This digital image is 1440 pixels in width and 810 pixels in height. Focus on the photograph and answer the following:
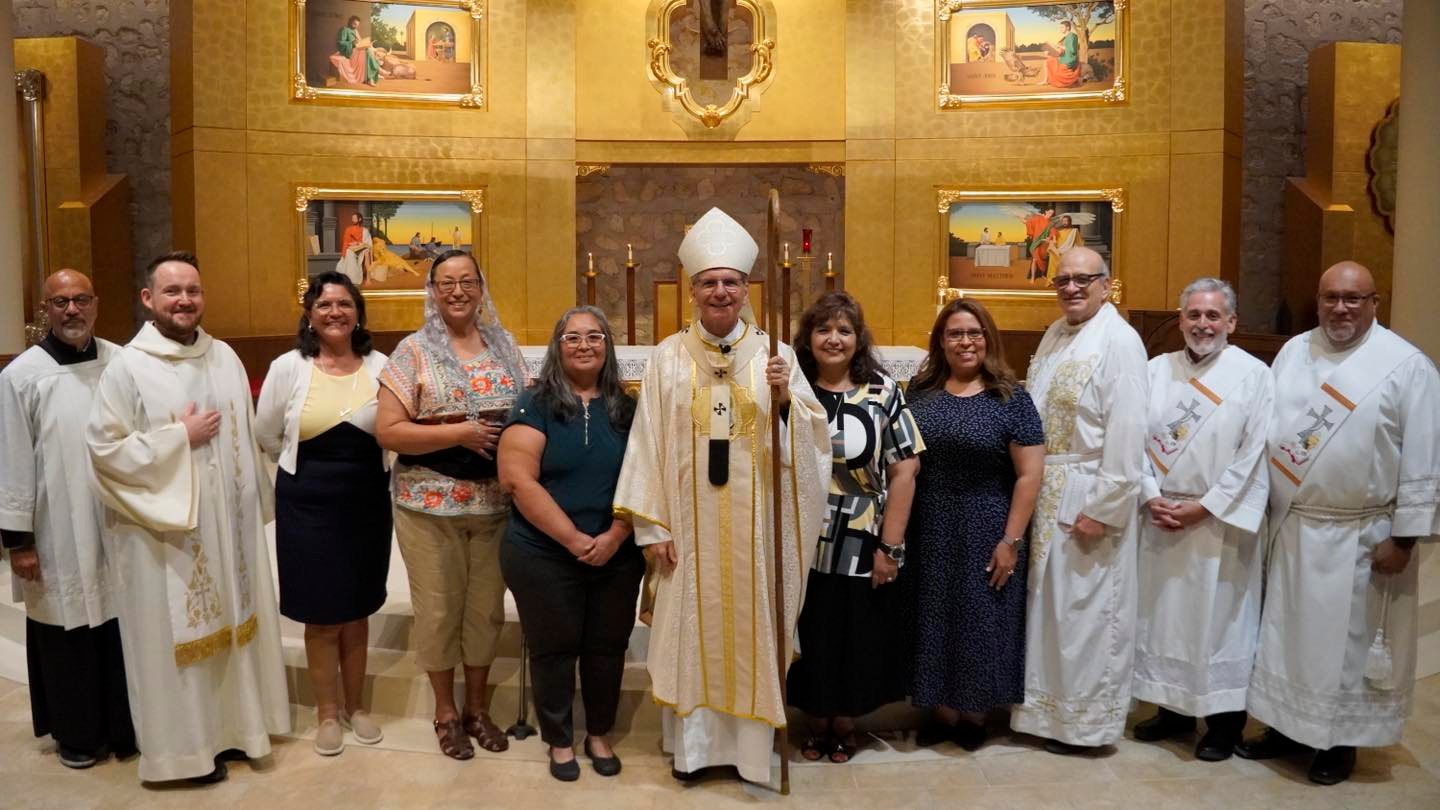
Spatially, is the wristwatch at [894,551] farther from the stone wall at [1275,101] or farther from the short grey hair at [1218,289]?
the stone wall at [1275,101]

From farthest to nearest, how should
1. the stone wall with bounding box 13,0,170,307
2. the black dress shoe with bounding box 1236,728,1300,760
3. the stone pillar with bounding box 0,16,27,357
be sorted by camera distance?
1. the stone wall with bounding box 13,0,170,307
2. the stone pillar with bounding box 0,16,27,357
3. the black dress shoe with bounding box 1236,728,1300,760

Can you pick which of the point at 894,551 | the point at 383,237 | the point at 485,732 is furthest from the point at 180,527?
the point at 383,237

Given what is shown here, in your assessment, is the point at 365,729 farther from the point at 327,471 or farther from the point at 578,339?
the point at 578,339

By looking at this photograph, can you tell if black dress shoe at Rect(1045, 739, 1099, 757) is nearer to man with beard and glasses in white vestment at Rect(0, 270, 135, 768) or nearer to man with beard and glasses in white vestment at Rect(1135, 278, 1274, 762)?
man with beard and glasses in white vestment at Rect(1135, 278, 1274, 762)

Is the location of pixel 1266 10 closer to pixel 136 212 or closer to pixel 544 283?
pixel 544 283

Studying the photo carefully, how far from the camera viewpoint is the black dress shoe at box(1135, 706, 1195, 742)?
4.15 metres

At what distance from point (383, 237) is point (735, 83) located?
2937 millimetres

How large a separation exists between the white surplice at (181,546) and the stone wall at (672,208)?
18.7ft

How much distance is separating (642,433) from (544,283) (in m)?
5.63

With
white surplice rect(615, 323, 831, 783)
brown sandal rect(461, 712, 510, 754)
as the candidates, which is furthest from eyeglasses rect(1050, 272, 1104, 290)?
brown sandal rect(461, 712, 510, 754)

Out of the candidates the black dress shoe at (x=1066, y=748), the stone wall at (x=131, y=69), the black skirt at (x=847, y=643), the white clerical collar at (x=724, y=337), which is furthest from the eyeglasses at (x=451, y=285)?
the stone wall at (x=131, y=69)

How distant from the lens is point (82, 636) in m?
3.91

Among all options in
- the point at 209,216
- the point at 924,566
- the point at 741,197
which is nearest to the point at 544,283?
the point at 741,197

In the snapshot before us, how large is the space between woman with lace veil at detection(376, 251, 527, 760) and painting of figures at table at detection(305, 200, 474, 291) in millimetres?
5129
